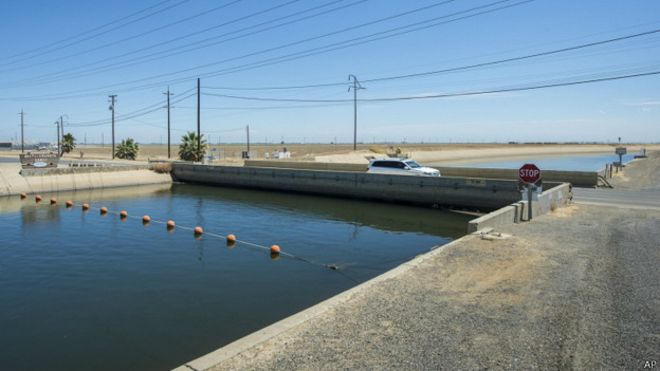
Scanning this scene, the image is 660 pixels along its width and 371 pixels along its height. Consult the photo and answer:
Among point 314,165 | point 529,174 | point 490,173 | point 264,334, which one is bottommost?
point 264,334

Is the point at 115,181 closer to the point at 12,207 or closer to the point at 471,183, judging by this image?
the point at 12,207

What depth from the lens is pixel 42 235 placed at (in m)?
22.2

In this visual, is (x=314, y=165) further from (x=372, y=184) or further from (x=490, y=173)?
(x=490, y=173)

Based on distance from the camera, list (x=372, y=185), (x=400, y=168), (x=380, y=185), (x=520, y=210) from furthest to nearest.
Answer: (x=372, y=185), (x=400, y=168), (x=380, y=185), (x=520, y=210)

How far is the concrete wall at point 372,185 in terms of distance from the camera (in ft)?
99.5

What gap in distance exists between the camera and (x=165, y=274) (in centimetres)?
1523

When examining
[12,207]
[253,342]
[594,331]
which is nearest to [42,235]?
[12,207]

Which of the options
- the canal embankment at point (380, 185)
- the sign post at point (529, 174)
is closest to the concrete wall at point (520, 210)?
the canal embankment at point (380, 185)

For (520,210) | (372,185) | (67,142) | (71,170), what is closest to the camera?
(520,210)

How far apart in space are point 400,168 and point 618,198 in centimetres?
1514

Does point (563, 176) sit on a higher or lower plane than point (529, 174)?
lower

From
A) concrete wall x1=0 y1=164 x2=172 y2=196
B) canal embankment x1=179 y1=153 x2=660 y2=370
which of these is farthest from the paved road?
concrete wall x1=0 y1=164 x2=172 y2=196

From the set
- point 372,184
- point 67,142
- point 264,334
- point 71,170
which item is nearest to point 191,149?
point 71,170

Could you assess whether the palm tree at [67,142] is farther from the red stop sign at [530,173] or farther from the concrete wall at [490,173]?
the red stop sign at [530,173]
